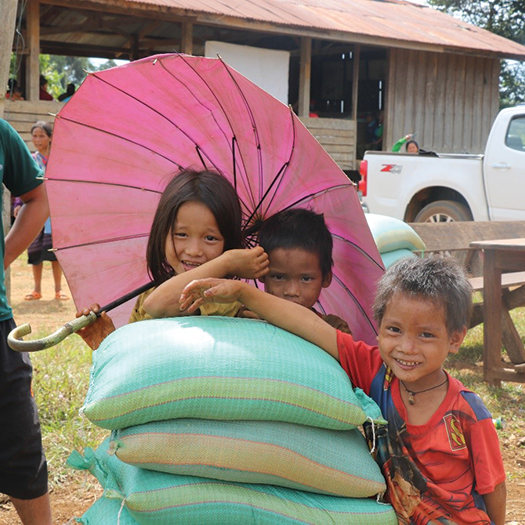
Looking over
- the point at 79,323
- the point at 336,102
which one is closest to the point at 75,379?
the point at 79,323

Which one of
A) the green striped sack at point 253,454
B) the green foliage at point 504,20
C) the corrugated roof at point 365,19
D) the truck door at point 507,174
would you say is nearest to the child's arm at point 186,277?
the green striped sack at point 253,454

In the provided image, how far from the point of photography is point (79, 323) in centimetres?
245

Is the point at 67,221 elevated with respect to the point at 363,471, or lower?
elevated

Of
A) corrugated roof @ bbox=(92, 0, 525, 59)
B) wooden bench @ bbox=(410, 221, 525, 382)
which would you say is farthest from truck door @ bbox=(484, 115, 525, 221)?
corrugated roof @ bbox=(92, 0, 525, 59)

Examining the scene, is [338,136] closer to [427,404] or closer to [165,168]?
[165,168]

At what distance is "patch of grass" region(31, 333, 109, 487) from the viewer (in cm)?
405

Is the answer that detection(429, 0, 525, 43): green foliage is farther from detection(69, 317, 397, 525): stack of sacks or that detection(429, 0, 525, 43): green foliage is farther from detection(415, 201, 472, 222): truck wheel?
detection(69, 317, 397, 525): stack of sacks

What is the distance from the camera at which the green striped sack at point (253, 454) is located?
74.5 inches

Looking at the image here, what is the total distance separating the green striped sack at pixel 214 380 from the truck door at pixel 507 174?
8.75m

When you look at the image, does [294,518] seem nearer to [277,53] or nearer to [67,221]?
[67,221]

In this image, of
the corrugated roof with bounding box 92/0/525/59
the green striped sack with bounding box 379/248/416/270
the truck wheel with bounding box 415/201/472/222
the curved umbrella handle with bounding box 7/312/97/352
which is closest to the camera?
the curved umbrella handle with bounding box 7/312/97/352

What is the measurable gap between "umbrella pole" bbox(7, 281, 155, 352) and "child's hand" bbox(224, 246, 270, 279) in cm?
54

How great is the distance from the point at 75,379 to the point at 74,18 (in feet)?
39.9

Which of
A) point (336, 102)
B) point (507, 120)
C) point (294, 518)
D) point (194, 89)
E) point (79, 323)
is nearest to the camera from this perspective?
point (294, 518)
